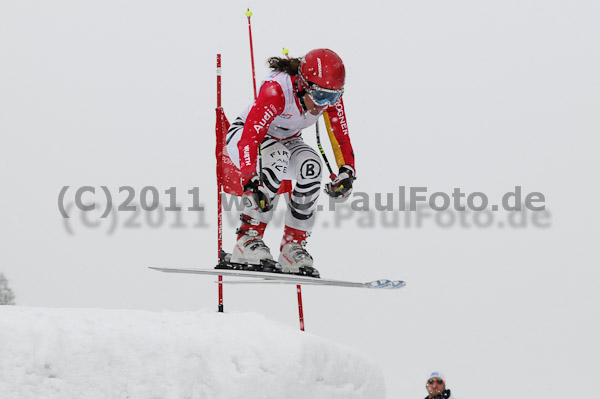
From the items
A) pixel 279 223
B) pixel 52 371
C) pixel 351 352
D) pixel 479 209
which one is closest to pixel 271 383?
pixel 351 352

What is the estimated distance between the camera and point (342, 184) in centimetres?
719

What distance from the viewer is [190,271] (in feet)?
23.4

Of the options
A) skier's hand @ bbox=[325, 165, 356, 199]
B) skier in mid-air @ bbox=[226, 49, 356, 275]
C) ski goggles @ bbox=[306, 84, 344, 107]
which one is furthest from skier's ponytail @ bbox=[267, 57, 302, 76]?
skier's hand @ bbox=[325, 165, 356, 199]

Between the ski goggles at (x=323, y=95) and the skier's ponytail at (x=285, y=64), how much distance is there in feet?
1.02

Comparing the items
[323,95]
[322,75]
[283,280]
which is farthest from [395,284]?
[322,75]

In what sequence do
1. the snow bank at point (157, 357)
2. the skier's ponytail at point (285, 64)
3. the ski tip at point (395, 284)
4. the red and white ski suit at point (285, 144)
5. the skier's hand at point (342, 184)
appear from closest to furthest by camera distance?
the snow bank at point (157, 357) → the ski tip at point (395, 284) → the red and white ski suit at point (285, 144) → the skier's ponytail at point (285, 64) → the skier's hand at point (342, 184)

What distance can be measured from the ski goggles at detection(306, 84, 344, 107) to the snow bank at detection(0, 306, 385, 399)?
1.94 meters

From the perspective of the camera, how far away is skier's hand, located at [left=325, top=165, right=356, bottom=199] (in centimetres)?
719

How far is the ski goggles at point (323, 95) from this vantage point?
6.82m

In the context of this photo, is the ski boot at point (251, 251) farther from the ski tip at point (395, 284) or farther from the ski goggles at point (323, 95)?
the ski goggles at point (323, 95)

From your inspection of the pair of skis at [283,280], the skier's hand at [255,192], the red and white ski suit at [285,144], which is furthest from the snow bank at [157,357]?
the red and white ski suit at [285,144]

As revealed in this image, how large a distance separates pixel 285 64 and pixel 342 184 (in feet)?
3.85

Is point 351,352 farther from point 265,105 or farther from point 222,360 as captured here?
point 265,105

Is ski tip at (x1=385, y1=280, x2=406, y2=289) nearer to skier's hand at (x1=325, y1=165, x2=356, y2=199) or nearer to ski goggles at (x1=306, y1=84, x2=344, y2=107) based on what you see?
skier's hand at (x1=325, y1=165, x2=356, y2=199)
